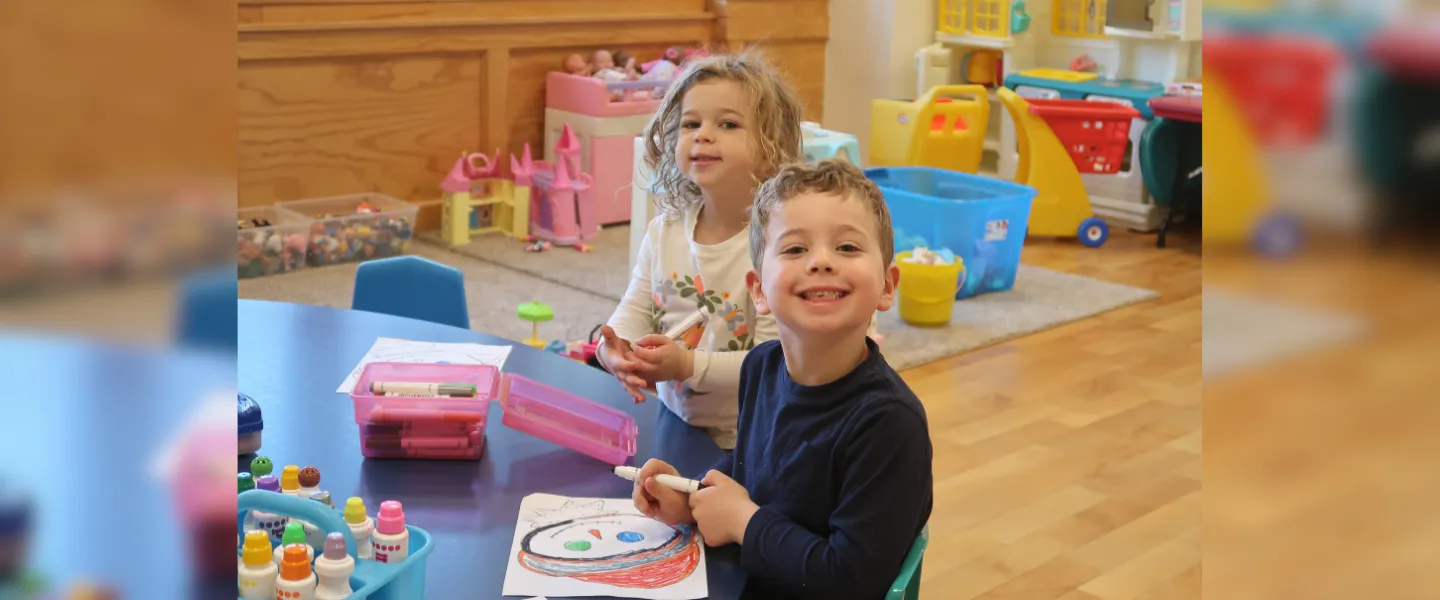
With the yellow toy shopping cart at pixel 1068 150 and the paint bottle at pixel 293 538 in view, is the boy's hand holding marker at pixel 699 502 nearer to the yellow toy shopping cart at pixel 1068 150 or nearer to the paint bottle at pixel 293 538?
the paint bottle at pixel 293 538

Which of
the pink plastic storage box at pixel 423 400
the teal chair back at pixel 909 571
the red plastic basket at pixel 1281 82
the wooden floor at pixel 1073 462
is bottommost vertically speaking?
the wooden floor at pixel 1073 462

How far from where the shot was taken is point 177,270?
0.13m

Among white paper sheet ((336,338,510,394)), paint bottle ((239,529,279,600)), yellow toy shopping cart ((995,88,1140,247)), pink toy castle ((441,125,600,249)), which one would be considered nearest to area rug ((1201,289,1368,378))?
paint bottle ((239,529,279,600))

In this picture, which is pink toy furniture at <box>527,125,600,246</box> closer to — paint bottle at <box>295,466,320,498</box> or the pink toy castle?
the pink toy castle

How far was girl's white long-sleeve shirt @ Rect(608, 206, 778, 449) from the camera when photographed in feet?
4.58

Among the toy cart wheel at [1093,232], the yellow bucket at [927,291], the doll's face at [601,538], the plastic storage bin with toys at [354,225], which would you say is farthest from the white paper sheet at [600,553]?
the toy cart wheel at [1093,232]

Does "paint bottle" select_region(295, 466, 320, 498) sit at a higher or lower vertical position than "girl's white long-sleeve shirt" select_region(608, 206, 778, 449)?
lower

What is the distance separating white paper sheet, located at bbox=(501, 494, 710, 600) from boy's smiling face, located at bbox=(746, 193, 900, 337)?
7.7 inches

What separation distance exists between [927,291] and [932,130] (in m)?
1.21

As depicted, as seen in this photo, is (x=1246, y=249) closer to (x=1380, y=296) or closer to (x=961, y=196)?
(x=1380, y=296)

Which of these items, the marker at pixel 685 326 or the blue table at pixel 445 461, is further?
the marker at pixel 685 326

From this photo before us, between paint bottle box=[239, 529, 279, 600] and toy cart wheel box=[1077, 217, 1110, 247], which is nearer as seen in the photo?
paint bottle box=[239, 529, 279, 600]

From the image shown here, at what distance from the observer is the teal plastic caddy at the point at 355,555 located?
0.83 m

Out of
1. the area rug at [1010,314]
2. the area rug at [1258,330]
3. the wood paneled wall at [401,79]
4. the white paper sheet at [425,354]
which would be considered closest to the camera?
the area rug at [1258,330]
